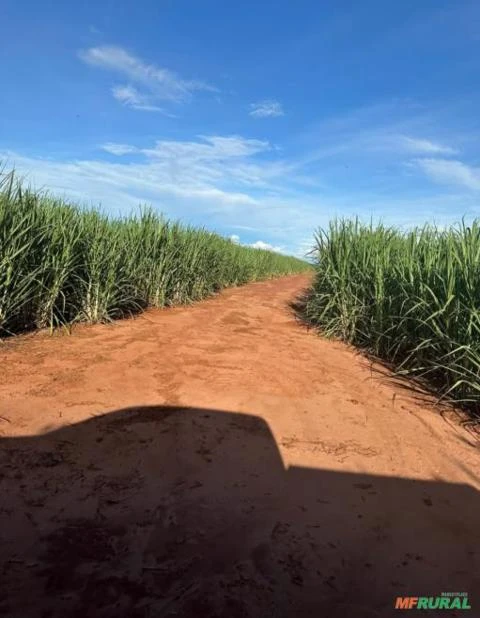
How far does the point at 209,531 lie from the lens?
6.22 ft

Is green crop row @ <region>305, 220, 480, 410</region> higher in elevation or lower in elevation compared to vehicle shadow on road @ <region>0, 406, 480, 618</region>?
higher

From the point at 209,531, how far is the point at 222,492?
0.95 ft

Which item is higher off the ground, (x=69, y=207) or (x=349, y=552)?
(x=69, y=207)

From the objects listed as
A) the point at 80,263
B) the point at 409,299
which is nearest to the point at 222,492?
the point at 409,299

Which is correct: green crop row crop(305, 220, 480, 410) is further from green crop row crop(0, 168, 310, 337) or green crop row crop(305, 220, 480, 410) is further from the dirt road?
green crop row crop(0, 168, 310, 337)

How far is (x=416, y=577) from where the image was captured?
174cm

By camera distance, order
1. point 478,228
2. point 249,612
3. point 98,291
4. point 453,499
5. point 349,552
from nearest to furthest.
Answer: point 249,612 → point 349,552 → point 453,499 → point 478,228 → point 98,291

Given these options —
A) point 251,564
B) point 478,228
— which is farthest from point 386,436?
point 478,228

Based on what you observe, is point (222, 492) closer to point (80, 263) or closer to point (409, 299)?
point (409, 299)

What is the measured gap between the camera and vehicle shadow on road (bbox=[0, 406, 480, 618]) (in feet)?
5.10

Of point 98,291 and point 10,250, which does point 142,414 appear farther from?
point 98,291

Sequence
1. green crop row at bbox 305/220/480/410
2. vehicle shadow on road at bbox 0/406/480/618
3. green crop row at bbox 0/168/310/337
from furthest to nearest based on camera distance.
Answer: green crop row at bbox 0/168/310/337, green crop row at bbox 305/220/480/410, vehicle shadow on road at bbox 0/406/480/618

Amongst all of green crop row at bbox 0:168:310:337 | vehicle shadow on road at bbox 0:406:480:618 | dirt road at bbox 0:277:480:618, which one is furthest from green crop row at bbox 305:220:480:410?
green crop row at bbox 0:168:310:337

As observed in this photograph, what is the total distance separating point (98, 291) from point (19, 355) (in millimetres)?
1651
